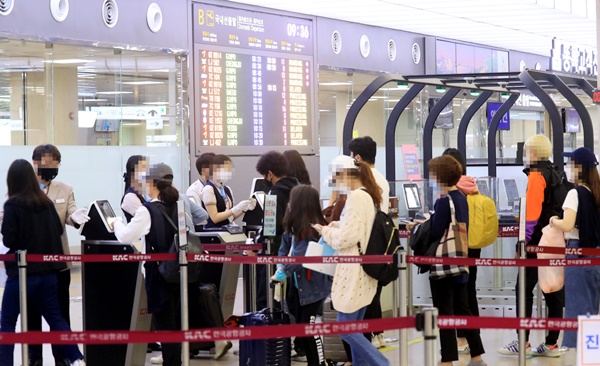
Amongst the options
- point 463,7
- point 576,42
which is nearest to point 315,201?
point 463,7

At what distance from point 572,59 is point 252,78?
782cm

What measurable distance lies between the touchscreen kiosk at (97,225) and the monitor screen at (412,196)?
3825 millimetres

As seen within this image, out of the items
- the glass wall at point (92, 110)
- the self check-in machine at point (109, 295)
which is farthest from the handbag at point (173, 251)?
the glass wall at point (92, 110)

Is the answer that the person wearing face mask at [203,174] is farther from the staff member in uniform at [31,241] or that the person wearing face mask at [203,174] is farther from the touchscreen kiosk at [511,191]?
the touchscreen kiosk at [511,191]

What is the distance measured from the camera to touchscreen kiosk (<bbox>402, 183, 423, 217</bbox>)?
32.6 ft

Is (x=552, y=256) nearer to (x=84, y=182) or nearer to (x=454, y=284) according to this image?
(x=454, y=284)

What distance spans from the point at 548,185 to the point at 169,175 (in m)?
2.84

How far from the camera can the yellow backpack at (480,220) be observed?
24.1 ft

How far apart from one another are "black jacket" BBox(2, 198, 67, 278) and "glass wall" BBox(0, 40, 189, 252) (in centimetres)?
352

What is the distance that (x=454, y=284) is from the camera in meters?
6.80

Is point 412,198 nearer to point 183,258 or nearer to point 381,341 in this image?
point 381,341

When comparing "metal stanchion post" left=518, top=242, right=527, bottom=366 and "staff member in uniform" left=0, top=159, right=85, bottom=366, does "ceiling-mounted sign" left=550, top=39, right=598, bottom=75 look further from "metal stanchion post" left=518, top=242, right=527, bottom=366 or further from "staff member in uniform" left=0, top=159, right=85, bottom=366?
"staff member in uniform" left=0, top=159, right=85, bottom=366

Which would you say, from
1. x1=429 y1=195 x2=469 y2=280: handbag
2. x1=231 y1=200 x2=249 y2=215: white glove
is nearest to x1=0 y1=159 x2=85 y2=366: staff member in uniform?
x1=231 y1=200 x2=249 y2=215: white glove

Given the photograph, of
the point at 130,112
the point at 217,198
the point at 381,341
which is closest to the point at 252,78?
the point at 130,112
